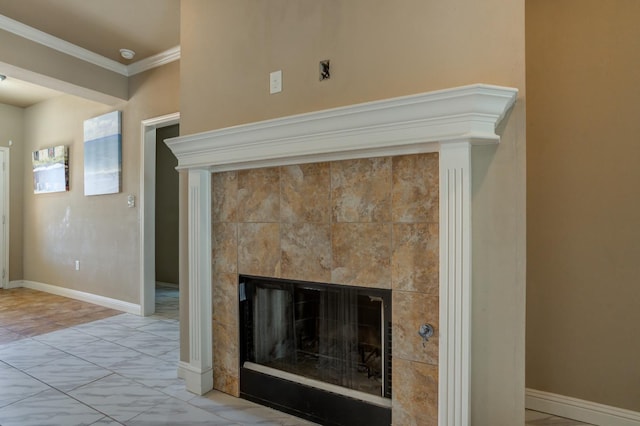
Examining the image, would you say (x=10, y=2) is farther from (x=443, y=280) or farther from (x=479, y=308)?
(x=479, y=308)

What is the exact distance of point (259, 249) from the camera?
208 centimetres

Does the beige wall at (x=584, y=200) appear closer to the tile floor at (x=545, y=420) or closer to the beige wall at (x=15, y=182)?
the tile floor at (x=545, y=420)

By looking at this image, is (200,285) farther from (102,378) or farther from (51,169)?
(51,169)

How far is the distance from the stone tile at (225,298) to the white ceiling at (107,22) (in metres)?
2.11

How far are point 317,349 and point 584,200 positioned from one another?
1.66 m

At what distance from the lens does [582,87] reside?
194cm

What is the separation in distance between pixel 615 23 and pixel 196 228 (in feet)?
8.31

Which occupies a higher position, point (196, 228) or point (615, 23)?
point (615, 23)

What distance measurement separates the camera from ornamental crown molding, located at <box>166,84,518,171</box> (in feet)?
4.53

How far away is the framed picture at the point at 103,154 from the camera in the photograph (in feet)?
13.4

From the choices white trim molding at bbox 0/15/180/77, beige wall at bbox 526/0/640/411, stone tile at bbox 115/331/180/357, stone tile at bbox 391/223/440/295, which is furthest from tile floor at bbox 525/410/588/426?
white trim molding at bbox 0/15/180/77

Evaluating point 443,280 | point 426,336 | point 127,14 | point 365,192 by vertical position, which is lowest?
point 426,336

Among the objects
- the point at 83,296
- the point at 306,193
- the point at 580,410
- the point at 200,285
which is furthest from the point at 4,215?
the point at 580,410

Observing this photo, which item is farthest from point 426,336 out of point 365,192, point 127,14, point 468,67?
point 127,14
